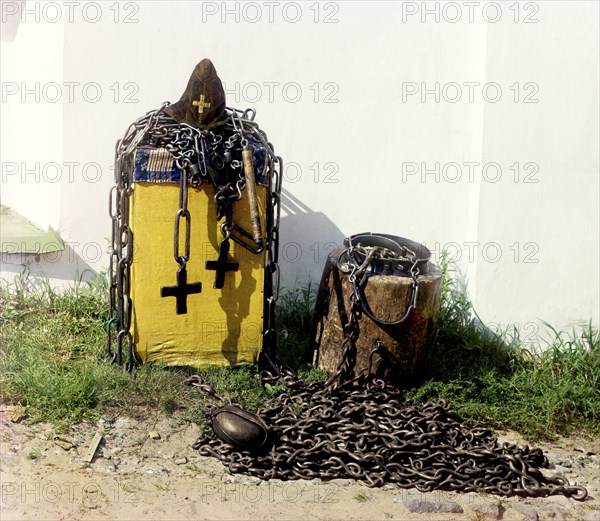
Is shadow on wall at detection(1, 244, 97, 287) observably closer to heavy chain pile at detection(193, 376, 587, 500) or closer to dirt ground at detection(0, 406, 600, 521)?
dirt ground at detection(0, 406, 600, 521)

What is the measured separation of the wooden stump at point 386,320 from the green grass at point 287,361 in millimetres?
189

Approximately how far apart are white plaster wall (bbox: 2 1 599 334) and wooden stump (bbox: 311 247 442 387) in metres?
0.80

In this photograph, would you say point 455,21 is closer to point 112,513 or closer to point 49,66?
point 49,66

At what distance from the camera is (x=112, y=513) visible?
4.14m

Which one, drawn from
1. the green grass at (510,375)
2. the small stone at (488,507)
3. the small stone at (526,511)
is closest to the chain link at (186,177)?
the green grass at (510,375)

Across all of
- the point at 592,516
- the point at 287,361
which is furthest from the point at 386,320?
the point at 592,516

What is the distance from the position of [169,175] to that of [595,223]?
10.9ft

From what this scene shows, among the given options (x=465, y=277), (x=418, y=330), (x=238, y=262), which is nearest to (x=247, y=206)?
(x=238, y=262)

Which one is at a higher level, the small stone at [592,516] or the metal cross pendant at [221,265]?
the metal cross pendant at [221,265]

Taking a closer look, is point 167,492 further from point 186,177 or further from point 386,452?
point 186,177

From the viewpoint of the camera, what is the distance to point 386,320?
5570 mm

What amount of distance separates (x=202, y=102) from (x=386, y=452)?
96.9 inches

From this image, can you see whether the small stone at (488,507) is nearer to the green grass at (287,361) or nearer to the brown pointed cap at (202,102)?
the green grass at (287,361)

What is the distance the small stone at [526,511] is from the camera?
4.46 meters
